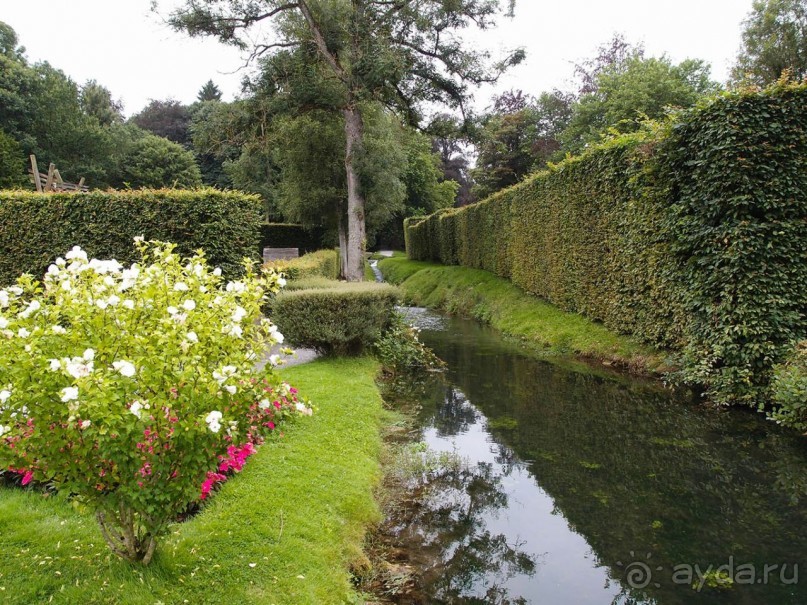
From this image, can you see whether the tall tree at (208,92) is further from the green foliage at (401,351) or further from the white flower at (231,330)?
the white flower at (231,330)

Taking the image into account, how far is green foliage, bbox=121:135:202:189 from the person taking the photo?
46656 mm

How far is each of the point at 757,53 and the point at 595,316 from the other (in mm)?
28678

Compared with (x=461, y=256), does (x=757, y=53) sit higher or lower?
higher

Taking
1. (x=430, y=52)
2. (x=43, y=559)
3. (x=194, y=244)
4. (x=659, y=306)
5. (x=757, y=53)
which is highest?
(x=757, y=53)

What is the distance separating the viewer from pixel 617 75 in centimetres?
2791

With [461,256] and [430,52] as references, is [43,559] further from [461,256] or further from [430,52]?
[461,256]

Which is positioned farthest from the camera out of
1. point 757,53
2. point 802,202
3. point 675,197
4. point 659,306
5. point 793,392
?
point 757,53

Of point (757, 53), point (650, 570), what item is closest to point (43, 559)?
point (650, 570)

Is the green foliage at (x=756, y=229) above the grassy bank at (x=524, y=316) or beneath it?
above

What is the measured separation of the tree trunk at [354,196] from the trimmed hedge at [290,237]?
13974mm

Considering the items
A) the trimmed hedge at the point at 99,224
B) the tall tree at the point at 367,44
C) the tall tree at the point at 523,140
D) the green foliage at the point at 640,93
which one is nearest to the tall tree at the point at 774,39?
the green foliage at the point at 640,93

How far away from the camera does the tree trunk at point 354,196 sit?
2095 cm

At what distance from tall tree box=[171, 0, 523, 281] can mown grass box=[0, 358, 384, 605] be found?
16184mm

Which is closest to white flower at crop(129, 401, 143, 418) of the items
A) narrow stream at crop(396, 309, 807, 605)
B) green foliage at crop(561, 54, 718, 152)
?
narrow stream at crop(396, 309, 807, 605)
